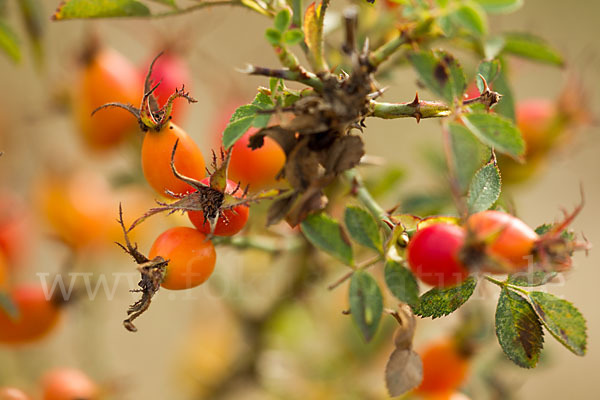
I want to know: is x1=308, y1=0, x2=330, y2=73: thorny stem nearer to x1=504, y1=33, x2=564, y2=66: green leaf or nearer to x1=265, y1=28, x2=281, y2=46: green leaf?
x1=265, y1=28, x2=281, y2=46: green leaf

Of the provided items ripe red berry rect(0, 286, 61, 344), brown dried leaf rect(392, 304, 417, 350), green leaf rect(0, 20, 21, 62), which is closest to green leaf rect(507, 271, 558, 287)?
brown dried leaf rect(392, 304, 417, 350)

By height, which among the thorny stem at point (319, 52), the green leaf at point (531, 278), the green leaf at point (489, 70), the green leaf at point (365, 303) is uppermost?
the thorny stem at point (319, 52)

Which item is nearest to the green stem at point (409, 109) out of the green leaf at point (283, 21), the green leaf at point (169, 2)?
the green leaf at point (283, 21)

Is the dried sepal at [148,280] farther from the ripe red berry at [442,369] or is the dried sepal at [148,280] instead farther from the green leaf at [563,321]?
the ripe red berry at [442,369]

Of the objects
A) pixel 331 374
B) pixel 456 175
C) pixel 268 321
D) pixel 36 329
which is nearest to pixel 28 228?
pixel 36 329

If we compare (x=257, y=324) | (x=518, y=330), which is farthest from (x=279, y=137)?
(x=257, y=324)

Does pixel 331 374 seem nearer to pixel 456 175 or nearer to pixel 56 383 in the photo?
pixel 56 383

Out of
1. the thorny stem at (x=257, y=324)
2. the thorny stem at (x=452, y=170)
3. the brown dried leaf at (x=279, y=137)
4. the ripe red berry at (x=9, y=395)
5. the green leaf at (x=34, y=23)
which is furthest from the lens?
the thorny stem at (x=257, y=324)
